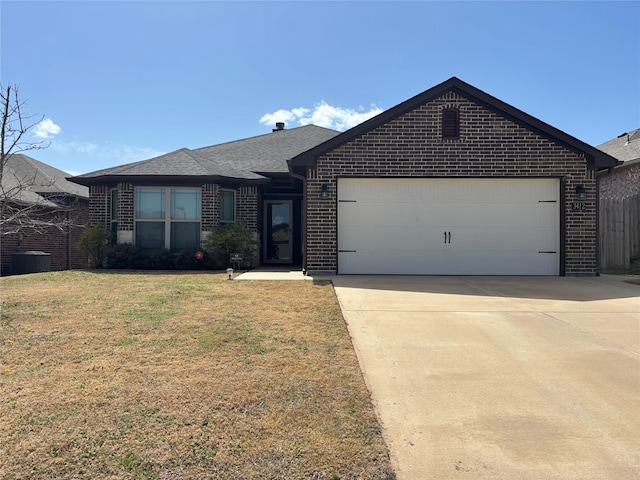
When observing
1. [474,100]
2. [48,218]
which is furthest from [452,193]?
[48,218]

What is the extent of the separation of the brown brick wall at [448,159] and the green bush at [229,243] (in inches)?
99.9

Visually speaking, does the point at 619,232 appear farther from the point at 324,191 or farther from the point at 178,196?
the point at 178,196

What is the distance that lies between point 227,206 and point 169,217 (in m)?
1.67

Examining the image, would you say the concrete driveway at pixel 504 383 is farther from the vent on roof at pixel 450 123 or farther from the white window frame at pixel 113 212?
the white window frame at pixel 113 212

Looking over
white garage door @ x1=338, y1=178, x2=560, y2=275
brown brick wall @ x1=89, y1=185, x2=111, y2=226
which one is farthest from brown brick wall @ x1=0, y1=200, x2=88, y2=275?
white garage door @ x1=338, y1=178, x2=560, y2=275

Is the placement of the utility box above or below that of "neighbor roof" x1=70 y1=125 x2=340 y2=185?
below

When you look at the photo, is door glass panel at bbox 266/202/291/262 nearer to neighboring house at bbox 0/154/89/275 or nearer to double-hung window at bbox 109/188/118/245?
double-hung window at bbox 109/188/118/245

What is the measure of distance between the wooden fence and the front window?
11.0m

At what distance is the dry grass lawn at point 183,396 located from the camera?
7.66 ft

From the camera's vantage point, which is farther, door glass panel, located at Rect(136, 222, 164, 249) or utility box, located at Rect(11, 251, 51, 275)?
utility box, located at Rect(11, 251, 51, 275)

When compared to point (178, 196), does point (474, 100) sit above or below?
above

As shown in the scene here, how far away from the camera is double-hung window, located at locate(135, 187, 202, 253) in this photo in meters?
12.1

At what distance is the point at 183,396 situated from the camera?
3.11 meters

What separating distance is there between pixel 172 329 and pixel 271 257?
9351 millimetres
